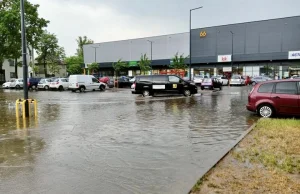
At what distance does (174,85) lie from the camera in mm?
23906

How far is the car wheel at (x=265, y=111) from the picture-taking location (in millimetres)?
12141

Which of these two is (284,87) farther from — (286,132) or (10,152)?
(10,152)

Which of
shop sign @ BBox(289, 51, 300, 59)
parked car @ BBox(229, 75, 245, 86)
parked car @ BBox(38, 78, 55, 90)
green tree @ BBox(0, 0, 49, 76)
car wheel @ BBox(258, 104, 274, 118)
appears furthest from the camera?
shop sign @ BBox(289, 51, 300, 59)

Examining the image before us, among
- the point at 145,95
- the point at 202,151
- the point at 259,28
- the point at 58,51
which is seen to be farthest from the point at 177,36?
the point at 202,151

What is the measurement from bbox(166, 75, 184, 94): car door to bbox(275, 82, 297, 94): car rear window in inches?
480

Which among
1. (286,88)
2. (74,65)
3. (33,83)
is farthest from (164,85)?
(74,65)

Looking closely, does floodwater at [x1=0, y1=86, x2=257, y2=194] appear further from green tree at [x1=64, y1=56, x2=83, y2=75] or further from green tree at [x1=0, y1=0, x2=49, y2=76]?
green tree at [x1=64, y1=56, x2=83, y2=75]

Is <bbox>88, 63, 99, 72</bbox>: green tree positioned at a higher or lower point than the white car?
higher

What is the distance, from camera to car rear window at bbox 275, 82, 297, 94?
38.4 feet

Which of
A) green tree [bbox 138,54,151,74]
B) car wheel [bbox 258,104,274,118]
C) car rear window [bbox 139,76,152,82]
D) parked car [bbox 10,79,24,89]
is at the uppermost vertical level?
green tree [bbox 138,54,151,74]

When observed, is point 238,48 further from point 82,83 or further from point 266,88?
point 266,88

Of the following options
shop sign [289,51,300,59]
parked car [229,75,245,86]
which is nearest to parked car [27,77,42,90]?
parked car [229,75,245,86]

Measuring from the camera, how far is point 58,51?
7656 cm

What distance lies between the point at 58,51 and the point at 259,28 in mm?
45805
